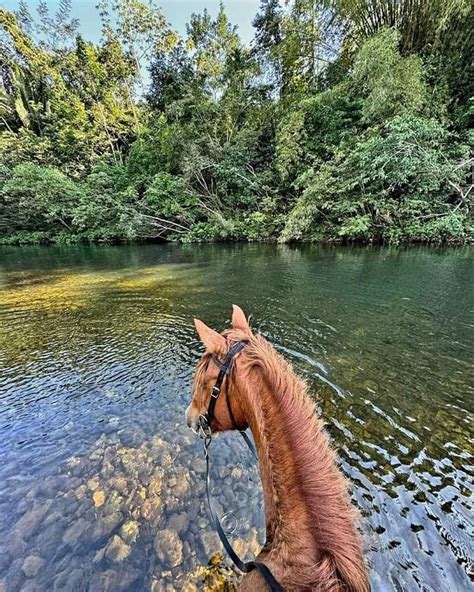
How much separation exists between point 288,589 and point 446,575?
1723 millimetres

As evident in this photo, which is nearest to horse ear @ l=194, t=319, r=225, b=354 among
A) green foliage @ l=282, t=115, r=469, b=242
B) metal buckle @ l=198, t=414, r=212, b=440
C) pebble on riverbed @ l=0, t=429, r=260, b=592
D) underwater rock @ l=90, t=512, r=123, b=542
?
metal buckle @ l=198, t=414, r=212, b=440

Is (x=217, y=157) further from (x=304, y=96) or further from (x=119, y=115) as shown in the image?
(x=119, y=115)

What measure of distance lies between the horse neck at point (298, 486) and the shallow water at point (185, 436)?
1374 millimetres

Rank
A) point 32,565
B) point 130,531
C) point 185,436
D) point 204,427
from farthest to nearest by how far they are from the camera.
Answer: point 185,436 → point 130,531 → point 32,565 → point 204,427

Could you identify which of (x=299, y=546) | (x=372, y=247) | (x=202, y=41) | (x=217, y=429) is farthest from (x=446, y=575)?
(x=202, y=41)

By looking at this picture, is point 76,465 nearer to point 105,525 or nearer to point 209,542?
point 105,525

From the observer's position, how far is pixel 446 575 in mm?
1965

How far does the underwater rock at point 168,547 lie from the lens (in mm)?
2158

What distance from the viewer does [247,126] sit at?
2297cm

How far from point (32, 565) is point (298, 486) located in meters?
2.39

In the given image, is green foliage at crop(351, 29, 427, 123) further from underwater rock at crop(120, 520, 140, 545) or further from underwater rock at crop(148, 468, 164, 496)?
underwater rock at crop(120, 520, 140, 545)

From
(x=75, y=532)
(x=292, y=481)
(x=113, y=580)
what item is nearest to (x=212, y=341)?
(x=292, y=481)

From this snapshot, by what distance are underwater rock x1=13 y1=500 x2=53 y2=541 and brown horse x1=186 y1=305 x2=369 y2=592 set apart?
2219 millimetres

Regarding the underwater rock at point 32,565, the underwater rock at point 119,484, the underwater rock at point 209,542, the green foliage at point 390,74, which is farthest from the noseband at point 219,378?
the green foliage at point 390,74
